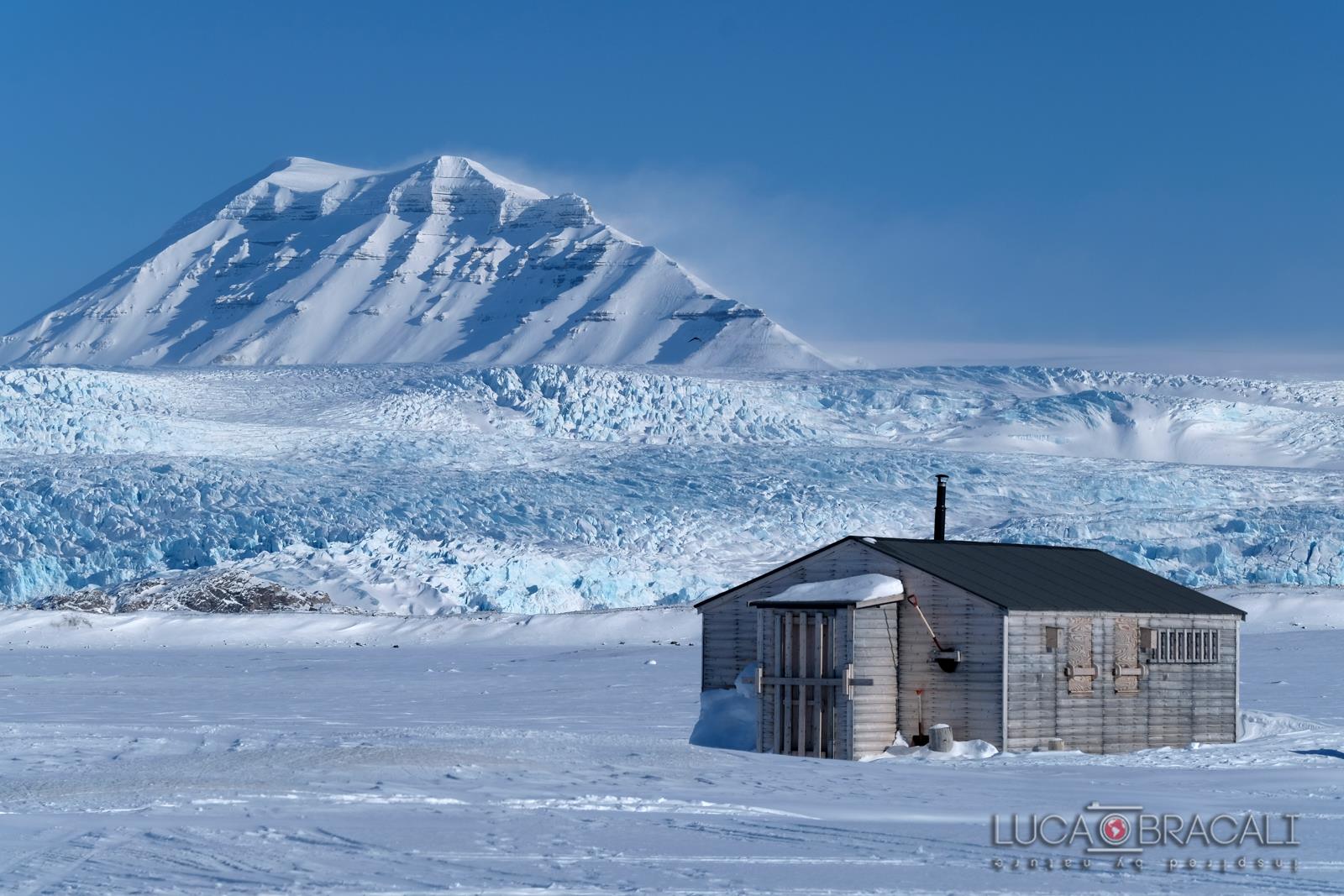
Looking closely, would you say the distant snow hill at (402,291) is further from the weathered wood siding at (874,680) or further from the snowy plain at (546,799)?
the weathered wood siding at (874,680)

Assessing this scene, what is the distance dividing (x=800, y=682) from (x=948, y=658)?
1539 mm

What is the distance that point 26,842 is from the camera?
418 inches

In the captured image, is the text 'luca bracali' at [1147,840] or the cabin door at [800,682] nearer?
the text 'luca bracali' at [1147,840]

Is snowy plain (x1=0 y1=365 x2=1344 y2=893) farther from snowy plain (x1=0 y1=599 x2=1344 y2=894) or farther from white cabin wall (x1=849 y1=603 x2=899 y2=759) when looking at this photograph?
white cabin wall (x1=849 y1=603 x2=899 y2=759)

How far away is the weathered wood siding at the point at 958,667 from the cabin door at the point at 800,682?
3.07ft

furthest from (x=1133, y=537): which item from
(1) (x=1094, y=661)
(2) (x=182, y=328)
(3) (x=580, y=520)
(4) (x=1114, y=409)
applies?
(2) (x=182, y=328)

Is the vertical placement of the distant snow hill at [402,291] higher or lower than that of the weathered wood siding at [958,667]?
higher

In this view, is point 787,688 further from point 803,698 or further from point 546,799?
point 546,799

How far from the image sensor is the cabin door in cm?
1714

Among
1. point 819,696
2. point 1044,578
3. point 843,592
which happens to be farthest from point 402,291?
point 819,696

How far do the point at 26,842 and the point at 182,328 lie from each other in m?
138

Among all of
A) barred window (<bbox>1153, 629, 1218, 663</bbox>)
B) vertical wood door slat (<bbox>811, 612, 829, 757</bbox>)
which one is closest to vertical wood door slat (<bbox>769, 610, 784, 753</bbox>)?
vertical wood door slat (<bbox>811, 612, 829, 757</bbox>)

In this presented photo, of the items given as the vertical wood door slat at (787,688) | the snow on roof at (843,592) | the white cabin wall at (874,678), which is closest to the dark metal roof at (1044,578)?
the snow on roof at (843,592)

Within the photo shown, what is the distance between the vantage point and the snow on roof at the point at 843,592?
17.1 meters
